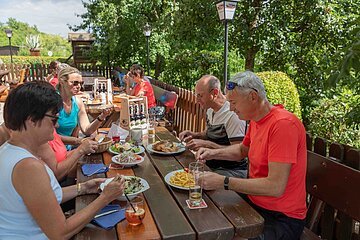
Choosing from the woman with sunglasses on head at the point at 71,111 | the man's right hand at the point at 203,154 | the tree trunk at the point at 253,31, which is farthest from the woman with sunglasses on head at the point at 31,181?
the tree trunk at the point at 253,31

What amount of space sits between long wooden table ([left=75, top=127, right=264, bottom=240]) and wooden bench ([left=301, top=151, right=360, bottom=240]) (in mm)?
618

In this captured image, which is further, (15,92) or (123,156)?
(123,156)

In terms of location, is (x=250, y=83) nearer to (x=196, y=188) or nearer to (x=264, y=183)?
(x=264, y=183)

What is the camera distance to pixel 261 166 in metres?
1.99

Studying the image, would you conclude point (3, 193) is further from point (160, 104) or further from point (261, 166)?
point (160, 104)

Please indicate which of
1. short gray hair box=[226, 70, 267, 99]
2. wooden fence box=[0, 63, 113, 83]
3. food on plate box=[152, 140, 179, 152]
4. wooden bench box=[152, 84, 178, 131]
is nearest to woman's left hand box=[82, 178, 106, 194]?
food on plate box=[152, 140, 179, 152]

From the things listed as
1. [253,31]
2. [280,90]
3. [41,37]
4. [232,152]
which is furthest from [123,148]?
[41,37]

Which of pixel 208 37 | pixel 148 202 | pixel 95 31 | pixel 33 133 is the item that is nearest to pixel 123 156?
pixel 148 202

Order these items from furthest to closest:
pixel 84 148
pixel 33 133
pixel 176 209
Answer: pixel 84 148 → pixel 176 209 → pixel 33 133

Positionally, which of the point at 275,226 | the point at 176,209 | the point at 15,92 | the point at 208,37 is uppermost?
the point at 208,37

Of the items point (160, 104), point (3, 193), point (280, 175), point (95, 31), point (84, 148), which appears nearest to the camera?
point (3, 193)

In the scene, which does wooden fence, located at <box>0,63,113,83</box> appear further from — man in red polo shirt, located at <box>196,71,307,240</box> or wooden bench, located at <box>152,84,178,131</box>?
man in red polo shirt, located at <box>196,71,307,240</box>

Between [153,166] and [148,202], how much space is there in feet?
1.86

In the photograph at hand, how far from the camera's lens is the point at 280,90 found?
6.07 m
